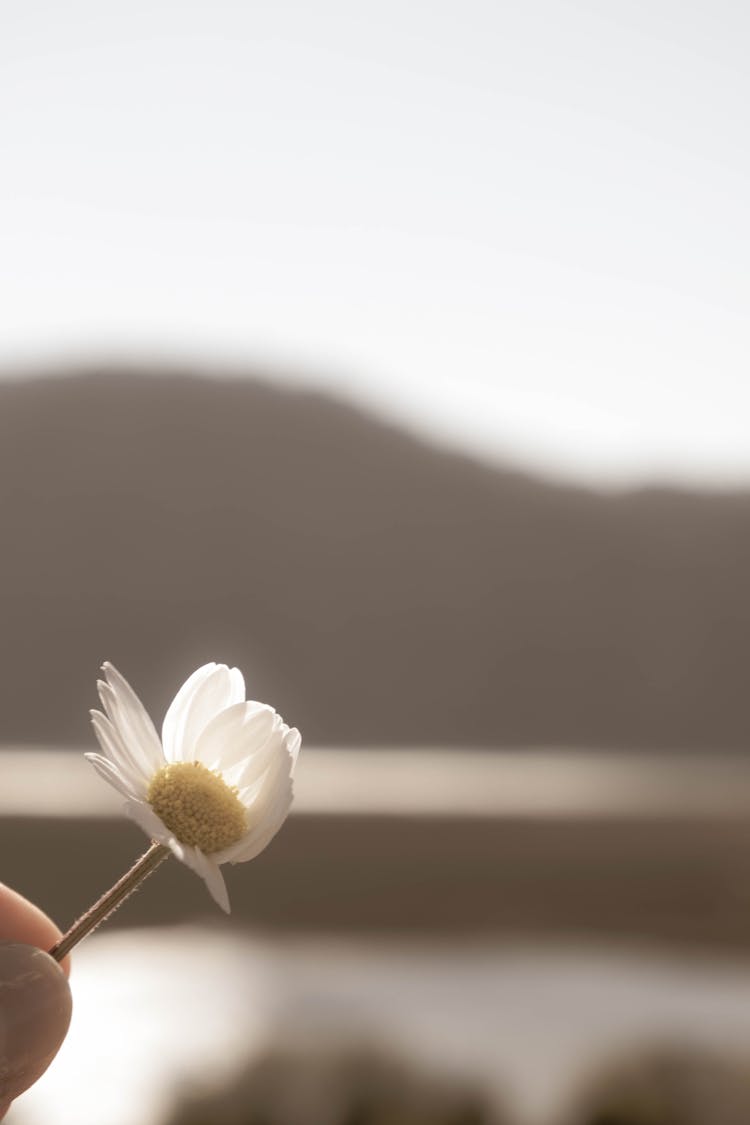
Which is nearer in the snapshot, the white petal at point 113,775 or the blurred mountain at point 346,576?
the white petal at point 113,775

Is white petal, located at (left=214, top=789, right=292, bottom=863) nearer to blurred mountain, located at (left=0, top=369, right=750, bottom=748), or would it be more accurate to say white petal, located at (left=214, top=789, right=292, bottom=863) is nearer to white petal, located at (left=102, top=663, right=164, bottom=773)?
white petal, located at (left=102, top=663, right=164, bottom=773)

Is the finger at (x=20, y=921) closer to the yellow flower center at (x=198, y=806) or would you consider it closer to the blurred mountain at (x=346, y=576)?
the yellow flower center at (x=198, y=806)

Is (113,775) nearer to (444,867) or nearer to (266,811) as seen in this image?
(266,811)

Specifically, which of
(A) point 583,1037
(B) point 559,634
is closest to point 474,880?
(A) point 583,1037

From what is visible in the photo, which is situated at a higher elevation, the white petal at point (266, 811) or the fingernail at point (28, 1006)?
the white petal at point (266, 811)

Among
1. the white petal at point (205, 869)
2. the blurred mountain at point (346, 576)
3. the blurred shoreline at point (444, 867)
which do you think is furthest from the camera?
the blurred mountain at point (346, 576)

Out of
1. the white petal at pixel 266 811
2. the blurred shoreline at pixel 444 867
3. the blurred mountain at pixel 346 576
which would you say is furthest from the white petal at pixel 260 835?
the blurred mountain at pixel 346 576
